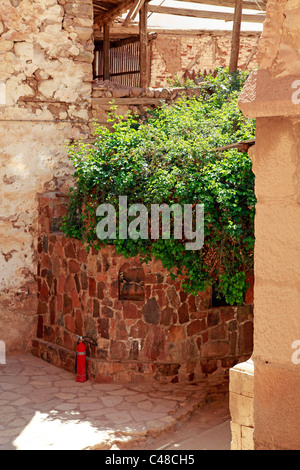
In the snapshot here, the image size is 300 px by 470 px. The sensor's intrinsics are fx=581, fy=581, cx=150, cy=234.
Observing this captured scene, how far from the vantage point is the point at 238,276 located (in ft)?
24.2

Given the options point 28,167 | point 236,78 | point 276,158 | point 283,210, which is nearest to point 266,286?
point 283,210

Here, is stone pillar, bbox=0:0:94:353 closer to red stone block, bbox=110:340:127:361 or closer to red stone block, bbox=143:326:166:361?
red stone block, bbox=110:340:127:361

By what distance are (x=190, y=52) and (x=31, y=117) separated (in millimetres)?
7349

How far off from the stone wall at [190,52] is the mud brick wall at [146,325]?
26.5ft

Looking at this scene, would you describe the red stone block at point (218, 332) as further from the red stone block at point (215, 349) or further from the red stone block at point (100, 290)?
the red stone block at point (100, 290)

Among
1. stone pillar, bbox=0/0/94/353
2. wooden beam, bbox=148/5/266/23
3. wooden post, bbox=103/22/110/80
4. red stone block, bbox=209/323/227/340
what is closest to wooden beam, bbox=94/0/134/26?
wooden post, bbox=103/22/110/80

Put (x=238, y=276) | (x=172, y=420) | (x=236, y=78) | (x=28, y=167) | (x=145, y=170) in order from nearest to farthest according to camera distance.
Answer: (x=172, y=420) → (x=238, y=276) → (x=145, y=170) → (x=28, y=167) → (x=236, y=78)

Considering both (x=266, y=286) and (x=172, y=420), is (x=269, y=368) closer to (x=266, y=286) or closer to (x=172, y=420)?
(x=266, y=286)

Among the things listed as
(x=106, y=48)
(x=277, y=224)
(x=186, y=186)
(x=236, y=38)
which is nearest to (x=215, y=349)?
(x=186, y=186)

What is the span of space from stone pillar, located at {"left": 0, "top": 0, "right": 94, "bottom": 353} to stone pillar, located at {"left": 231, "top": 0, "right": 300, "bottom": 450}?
7.24m

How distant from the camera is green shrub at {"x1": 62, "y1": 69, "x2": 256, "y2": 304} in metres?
7.29

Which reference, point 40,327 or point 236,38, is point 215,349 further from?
point 236,38

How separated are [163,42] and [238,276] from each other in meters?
9.46

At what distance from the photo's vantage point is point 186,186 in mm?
7453
